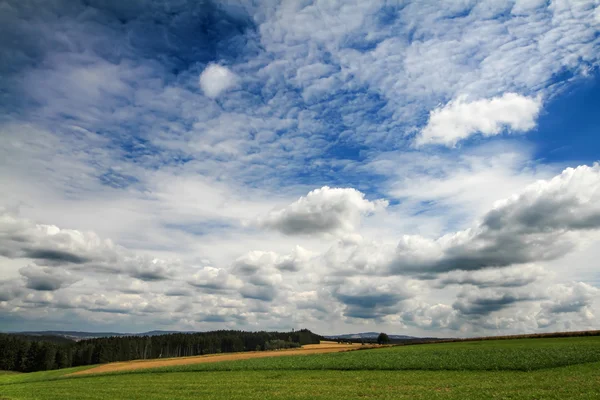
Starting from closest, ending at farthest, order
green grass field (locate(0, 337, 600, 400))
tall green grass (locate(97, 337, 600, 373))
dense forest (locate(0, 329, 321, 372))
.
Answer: green grass field (locate(0, 337, 600, 400)), tall green grass (locate(97, 337, 600, 373)), dense forest (locate(0, 329, 321, 372))

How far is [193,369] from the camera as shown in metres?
67.9

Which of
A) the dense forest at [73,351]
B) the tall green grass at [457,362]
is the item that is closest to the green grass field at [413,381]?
the tall green grass at [457,362]

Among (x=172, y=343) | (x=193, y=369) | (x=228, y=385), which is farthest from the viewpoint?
(x=172, y=343)

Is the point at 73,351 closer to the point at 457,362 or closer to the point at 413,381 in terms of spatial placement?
the point at 457,362

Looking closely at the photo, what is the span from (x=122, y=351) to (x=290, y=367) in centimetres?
14374

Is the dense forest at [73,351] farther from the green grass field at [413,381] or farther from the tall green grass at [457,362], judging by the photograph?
the green grass field at [413,381]

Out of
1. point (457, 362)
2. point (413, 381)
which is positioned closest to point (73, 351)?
point (457, 362)

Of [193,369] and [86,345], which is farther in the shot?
[86,345]

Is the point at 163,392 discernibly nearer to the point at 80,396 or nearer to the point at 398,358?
the point at 80,396

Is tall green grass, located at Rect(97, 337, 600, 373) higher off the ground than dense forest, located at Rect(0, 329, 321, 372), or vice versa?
tall green grass, located at Rect(97, 337, 600, 373)

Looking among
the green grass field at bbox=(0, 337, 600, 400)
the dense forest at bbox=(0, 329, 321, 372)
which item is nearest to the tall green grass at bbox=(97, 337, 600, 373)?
the green grass field at bbox=(0, 337, 600, 400)

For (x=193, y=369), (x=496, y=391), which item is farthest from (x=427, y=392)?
(x=193, y=369)

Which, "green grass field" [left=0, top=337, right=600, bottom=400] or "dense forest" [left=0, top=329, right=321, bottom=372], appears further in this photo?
"dense forest" [left=0, top=329, right=321, bottom=372]

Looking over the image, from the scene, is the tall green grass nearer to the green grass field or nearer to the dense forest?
the green grass field
